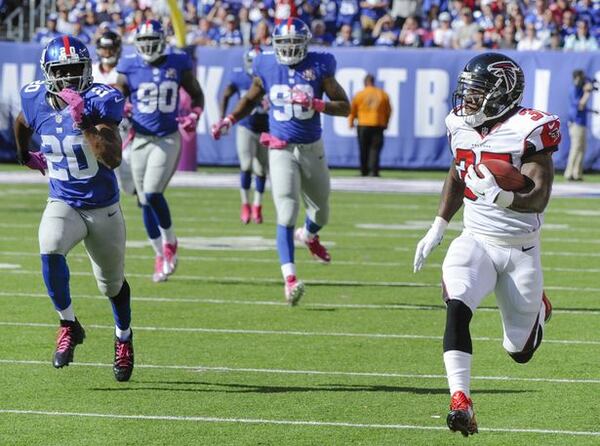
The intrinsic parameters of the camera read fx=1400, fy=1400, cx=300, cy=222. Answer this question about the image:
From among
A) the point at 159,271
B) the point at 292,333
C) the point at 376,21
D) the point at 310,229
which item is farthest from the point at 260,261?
the point at 376,21

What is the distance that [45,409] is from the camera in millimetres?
5922

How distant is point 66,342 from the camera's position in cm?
645

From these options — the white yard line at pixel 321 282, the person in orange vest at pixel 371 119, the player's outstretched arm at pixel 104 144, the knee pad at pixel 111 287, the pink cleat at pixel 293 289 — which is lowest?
the person in orange vest at pixel 371 119

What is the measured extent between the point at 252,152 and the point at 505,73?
938 cm

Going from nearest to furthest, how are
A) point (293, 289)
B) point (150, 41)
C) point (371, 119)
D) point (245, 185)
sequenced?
1. point (293, 289)
2. point (150, 41)
3. point (245, 185)
4. point (371, 119)

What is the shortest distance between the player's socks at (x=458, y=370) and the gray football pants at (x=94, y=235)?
190 cm

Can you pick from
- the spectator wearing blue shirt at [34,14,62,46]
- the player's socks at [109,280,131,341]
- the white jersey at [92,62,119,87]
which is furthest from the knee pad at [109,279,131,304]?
the spectator wearing blue shirt at [34,14,62,46]

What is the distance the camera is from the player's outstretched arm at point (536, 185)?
5406 millimetres

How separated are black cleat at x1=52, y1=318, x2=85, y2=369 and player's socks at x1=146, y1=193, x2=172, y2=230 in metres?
3.58

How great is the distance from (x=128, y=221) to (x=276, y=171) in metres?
5.55

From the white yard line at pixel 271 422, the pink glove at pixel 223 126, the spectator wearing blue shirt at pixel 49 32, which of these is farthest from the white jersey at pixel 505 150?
the spectator wearing blue shirt at pixel 49 32

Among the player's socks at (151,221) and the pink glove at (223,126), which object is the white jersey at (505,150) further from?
the player's socks at (151,221)

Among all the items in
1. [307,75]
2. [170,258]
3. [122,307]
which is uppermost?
[307,75]

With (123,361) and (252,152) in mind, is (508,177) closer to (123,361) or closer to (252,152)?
(123,361)
